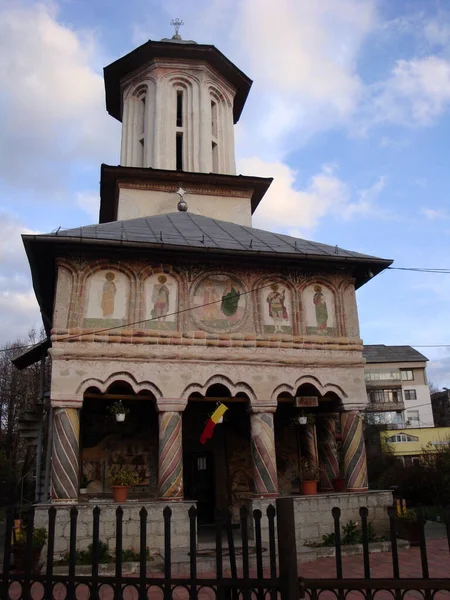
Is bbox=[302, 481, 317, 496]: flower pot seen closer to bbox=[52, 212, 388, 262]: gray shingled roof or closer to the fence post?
bbox=[52, 212, 388, 262]: gray shingled roof

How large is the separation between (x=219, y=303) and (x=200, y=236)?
1.65 metres

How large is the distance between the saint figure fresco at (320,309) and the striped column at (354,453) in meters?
1.84

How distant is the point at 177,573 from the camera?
864 centimetres

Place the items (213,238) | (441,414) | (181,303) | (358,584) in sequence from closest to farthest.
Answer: (358,584)
(181,303)
(213,238)
(441,414)

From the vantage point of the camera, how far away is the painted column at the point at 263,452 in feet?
34.9

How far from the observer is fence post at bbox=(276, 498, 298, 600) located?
3.26 metres

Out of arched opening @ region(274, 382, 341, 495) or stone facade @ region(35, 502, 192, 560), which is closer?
stone facade @ region(35, 502, 192, 560)

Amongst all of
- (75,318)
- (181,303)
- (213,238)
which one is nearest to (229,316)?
(181,303)

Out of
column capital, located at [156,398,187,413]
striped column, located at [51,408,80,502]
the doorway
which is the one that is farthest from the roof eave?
striped column, located at [51,408,80,502]

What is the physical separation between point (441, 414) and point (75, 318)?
47368 mm

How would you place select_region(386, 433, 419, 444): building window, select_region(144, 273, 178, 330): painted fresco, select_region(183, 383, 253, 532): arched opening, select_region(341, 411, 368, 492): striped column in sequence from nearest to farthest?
select_region(144, 273, 178, 330): painted fresco
select_region(341, 411, 368, 492): striped column
select_region(183, 383, 253, 532): arched opening
select_region(386, 433, 419, 444): building window

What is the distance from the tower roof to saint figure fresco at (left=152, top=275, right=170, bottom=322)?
9474 mm

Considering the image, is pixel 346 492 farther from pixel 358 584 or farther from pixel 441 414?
pixel 441 414

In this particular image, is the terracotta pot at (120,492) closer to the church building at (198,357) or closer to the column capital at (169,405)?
the church building at (198,357)
